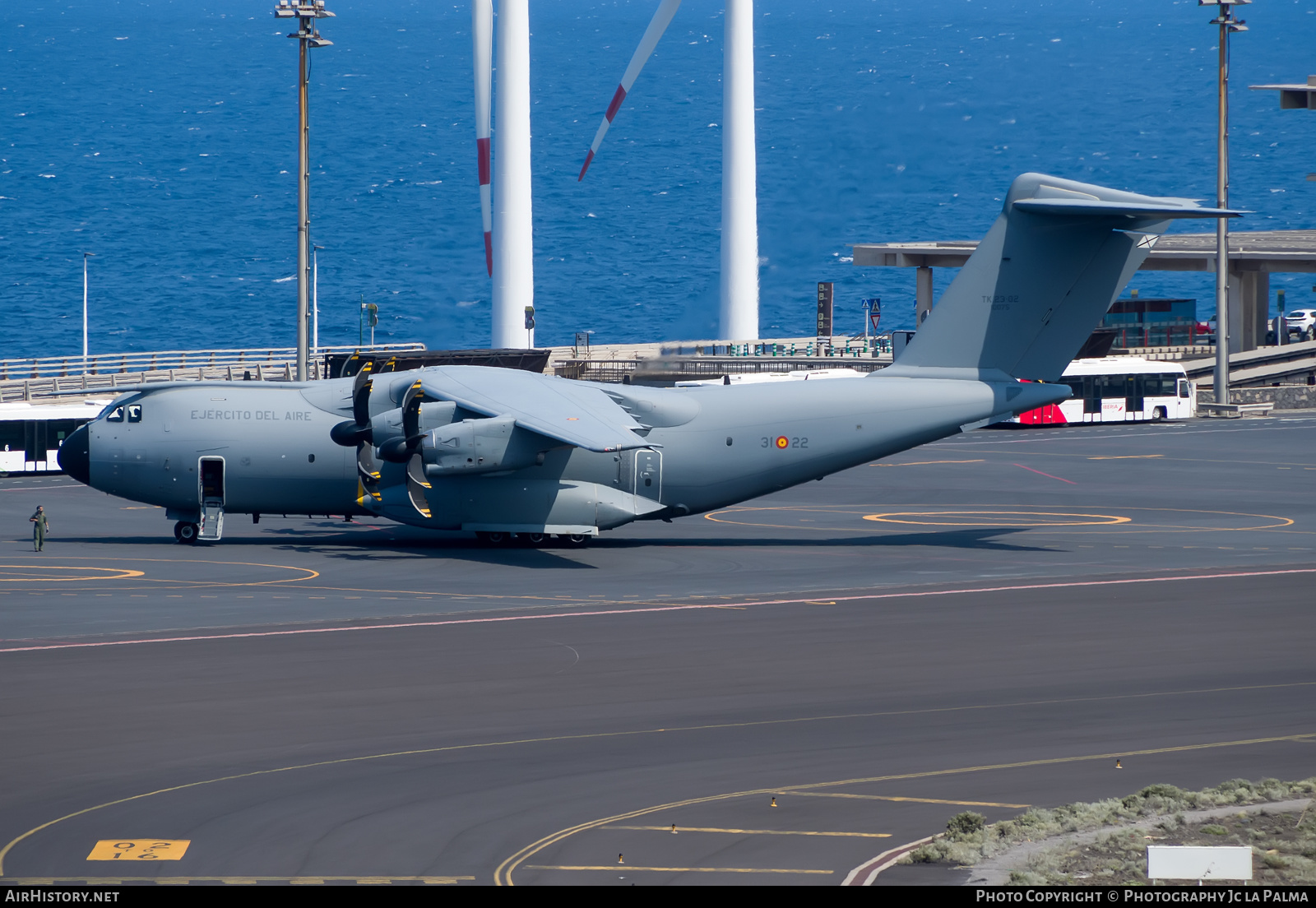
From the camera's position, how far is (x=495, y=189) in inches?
3344

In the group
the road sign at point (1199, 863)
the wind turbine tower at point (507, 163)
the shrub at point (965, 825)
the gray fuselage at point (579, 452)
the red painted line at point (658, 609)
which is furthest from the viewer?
the wind turbine tower at point (507, 163)

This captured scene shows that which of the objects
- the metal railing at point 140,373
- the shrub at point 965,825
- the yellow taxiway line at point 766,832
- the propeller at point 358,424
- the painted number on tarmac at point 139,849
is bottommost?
the yellow taxiway line at point 766,832

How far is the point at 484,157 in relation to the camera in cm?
8188

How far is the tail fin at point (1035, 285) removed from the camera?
39875mm

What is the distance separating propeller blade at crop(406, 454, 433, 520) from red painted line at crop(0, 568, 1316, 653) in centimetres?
788

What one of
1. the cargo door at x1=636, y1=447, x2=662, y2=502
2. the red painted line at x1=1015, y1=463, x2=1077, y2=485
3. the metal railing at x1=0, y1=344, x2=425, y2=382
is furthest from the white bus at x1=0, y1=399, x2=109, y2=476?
the red painted line at x1=1015, y1=463, x2=1077, y2=485

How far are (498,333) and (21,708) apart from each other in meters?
65.4

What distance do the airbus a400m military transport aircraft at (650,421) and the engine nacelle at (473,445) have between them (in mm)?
712

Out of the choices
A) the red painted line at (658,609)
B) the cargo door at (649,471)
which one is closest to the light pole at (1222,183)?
the red painted line at (658,609)

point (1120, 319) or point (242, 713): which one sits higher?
point (1120, 319)

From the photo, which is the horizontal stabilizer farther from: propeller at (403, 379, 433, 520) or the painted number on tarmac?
the painted number on tarmac

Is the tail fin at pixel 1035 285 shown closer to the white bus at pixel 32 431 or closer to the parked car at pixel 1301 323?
the white bus at pixel 32 431

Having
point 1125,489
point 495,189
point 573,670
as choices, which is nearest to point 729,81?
point 495,189

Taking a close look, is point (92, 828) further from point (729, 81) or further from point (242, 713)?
point (729, 81)
